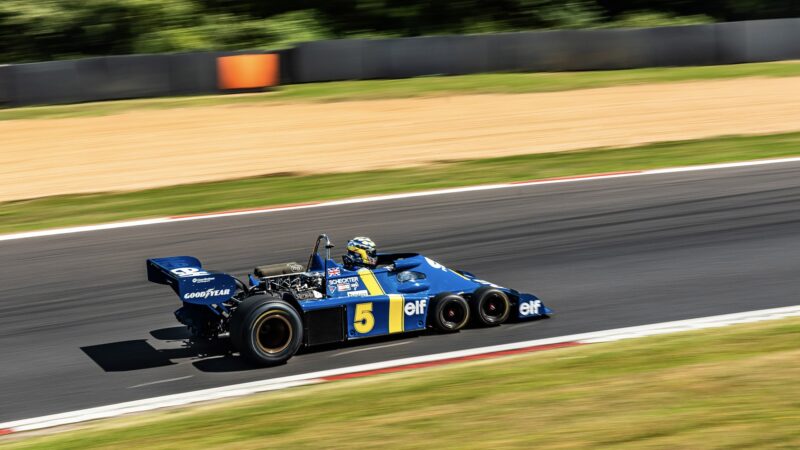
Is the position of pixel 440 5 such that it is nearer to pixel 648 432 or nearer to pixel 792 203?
pixel 792 203

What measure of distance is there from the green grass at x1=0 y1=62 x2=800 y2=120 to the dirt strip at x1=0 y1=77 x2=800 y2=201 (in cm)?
48

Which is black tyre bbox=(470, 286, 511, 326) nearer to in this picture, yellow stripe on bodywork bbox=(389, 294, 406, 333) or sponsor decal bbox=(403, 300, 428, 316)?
sponsor decal bbox=(403, 300, 428, 316)

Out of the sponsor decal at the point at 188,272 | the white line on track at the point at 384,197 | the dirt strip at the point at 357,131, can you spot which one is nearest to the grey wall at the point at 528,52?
the dirt strip at the point at 357,131

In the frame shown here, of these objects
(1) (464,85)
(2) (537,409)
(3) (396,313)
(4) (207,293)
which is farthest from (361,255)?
(1) (464,85)

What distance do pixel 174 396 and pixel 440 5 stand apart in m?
22.4

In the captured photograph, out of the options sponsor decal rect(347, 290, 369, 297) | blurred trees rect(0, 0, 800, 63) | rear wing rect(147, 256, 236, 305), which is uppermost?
blurred trees rect(0, 0, 800, 63)

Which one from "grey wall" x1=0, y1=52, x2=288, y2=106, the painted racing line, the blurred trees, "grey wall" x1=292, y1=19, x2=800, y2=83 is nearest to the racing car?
the painted racing line

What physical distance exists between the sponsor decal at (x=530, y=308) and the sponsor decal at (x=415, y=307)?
41.8 inches

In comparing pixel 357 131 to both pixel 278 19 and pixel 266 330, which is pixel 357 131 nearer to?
pixel 278 19

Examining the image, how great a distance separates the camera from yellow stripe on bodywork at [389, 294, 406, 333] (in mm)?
9852

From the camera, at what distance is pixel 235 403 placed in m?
8.55

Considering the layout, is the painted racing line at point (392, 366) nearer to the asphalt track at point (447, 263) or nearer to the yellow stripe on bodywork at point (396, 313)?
the asphalt track at point (447, 263)

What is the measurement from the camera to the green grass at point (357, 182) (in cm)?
1574

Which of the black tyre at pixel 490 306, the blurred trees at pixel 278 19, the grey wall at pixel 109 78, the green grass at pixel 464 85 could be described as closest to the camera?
the black tyre at pixel 490 306
